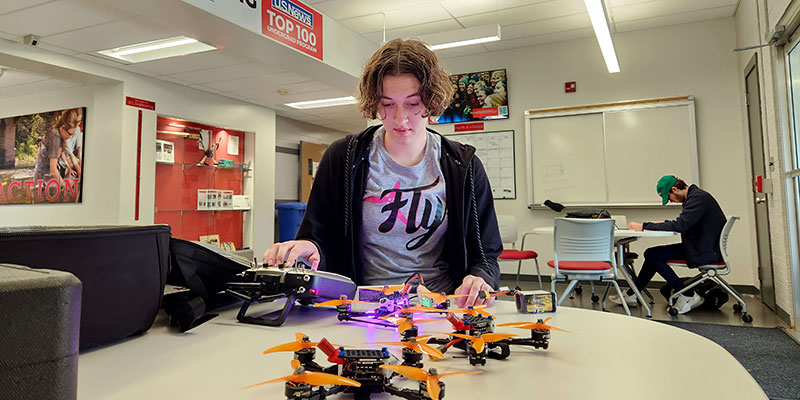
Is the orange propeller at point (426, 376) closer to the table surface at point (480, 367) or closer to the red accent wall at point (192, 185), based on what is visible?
the table surface at point (480, 367)

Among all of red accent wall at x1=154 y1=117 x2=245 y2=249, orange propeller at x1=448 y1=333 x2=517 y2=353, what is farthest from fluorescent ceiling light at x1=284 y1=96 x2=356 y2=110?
orange propeller at x1=448 y1=333 x2=517 y2=353

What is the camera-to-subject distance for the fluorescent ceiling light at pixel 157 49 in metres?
4.66

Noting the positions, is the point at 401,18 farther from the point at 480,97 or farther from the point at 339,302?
the point at 339,302

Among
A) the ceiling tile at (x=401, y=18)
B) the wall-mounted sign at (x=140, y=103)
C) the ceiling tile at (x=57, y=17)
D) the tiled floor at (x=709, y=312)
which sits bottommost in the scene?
the tiled floor at (x=709, y=312)

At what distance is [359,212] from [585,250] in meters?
3.17

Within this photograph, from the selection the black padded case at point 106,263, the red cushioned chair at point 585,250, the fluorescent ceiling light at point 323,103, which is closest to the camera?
the black padded case at point 106,263

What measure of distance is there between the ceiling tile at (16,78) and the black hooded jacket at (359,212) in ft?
19.4

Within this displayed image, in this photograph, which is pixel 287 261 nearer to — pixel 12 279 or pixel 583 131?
pixel 12 279

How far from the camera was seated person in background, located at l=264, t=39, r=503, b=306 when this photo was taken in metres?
1.20

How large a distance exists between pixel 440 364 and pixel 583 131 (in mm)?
5824

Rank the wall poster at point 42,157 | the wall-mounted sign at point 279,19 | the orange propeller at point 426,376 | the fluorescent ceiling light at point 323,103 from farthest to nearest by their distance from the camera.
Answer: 1. the fluorescent ceiling light at point 323,103
2. the wall poster at point 42,157
3. the wall-mounted sign at point 279,19
4. the orange propeller at point 426,376

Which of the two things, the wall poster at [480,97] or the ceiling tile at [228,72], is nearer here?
the ceiling tile at [228,72]

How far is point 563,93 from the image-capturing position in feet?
19.6

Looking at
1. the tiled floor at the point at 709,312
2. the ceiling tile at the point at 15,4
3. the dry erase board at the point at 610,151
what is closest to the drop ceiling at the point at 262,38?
the ceiling tile at the point at 15,4
